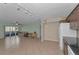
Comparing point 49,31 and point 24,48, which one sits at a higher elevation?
point 49,31

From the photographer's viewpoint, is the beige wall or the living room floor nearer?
the living room floor

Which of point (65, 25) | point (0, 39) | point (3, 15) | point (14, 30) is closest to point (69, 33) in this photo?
point (65, 25)

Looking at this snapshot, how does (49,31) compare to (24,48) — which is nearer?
(24,48)

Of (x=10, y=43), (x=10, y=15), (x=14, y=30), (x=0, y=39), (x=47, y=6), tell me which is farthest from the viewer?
(x=0, y=39)

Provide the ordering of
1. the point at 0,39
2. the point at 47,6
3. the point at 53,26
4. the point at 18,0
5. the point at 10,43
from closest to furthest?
the point at 18,0
the point at 47,6
the point at 10,43
the point at 0,39
the point at 53,26

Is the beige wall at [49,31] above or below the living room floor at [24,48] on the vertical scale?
above

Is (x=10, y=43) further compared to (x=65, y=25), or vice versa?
(x=10, y=43)

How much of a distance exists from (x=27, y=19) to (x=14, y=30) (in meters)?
0.80

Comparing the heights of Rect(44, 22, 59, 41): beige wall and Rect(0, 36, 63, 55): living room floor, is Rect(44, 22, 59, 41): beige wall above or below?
above

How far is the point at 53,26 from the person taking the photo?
7422 millimetres

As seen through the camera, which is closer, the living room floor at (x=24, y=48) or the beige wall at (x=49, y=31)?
the living room floor at (x=24, y=48)

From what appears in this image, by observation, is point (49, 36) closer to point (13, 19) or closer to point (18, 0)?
point (13, 19)

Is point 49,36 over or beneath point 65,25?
beneath
